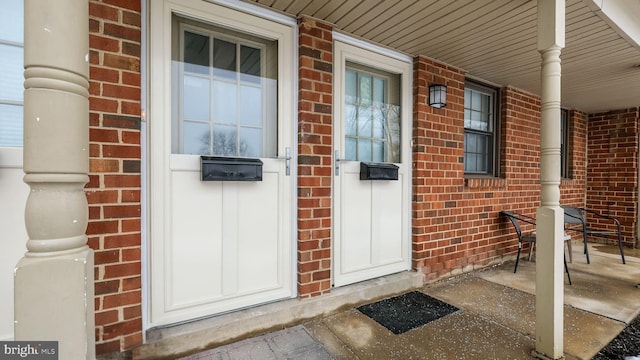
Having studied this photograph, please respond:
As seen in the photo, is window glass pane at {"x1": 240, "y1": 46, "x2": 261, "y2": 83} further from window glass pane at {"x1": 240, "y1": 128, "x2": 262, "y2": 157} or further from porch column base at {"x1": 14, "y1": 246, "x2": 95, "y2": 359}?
porch column base at {"x1": 14, "y1": 246, "x2": 95, "y2": 359}

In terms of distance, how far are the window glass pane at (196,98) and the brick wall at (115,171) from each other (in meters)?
0.31

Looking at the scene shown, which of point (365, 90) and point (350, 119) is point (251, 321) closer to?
point (350, 119)

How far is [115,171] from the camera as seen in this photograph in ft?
5.69

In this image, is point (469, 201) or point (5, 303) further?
point (469, 201)

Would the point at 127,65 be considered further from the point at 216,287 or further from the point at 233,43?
the point at 216,287

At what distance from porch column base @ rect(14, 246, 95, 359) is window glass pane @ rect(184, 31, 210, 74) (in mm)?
1578

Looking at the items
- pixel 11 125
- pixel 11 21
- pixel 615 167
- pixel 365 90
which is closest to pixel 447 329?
pixel 365 90

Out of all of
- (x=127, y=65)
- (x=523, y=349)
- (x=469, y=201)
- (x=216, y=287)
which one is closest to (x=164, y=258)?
(x=216, y=287)

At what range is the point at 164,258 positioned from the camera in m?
1.96

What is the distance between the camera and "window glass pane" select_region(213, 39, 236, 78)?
84.7 inches

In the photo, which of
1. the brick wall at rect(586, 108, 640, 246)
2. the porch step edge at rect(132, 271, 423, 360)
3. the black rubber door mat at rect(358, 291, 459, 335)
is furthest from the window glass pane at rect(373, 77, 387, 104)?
the brick wall at rect(586, 108, 640, 246)

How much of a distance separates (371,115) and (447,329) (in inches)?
76.7

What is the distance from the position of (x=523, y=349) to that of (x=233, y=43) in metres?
2.95

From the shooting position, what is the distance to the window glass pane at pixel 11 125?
156 centimetres
